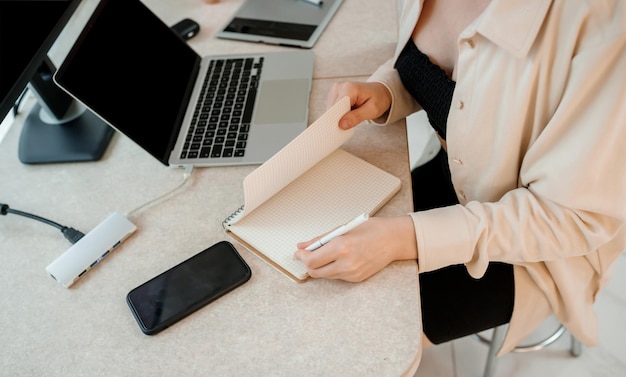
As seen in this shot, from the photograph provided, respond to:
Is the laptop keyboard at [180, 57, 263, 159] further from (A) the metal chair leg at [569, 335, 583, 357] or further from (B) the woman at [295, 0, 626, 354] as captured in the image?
(A) the metal chair leg at [569, 335, 583, 357]

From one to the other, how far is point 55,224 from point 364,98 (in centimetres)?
59

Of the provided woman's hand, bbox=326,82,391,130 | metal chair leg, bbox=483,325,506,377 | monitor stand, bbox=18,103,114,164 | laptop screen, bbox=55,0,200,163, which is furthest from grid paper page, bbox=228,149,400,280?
metal chair leg, bbox=483,325,506,377

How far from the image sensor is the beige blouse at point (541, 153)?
1.96ft

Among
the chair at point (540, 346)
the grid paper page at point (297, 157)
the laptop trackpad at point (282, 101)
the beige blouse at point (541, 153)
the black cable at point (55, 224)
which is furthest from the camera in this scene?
the chair at point (540, 346)

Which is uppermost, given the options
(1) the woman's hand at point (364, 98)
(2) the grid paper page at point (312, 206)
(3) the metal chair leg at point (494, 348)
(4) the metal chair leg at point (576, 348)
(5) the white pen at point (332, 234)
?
(1) the woman's hand at point (364, 98)

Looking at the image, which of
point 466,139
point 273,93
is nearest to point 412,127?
point 273,93

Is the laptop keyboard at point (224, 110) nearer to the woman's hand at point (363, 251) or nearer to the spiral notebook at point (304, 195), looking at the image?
the spiral notebook at point (304, 195)

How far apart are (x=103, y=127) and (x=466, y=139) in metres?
0.72

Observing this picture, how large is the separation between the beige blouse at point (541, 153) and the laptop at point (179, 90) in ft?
1.12

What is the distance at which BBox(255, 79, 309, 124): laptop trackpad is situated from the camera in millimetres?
958

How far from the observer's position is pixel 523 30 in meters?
0.64

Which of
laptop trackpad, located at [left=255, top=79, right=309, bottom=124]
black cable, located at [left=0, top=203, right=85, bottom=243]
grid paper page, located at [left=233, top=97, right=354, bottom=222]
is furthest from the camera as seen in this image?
laptop trackpad, located at [left=255, top=79, right=309, bottom=124]

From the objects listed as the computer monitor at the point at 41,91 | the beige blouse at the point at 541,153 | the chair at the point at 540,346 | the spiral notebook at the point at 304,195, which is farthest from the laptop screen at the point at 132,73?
the chair at the point at 540,346

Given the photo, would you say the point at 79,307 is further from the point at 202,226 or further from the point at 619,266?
the point at 619,266
